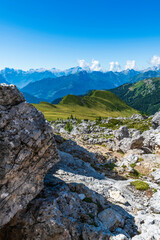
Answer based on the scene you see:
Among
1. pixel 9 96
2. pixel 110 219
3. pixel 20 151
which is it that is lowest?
pixel 110 219

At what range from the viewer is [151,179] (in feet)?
86.4

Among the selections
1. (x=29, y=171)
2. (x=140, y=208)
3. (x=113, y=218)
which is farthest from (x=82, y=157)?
(x=29, y=171)

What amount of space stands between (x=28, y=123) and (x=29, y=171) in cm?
351

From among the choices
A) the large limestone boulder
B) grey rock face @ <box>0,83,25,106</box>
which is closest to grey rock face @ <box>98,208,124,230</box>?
the large limestone boulder

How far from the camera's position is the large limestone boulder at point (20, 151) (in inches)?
382

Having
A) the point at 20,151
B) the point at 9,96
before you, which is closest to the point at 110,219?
the point at 20,151

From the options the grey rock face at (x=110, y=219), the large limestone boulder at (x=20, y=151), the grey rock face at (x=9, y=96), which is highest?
the grey rock face at (x=9, y=96)

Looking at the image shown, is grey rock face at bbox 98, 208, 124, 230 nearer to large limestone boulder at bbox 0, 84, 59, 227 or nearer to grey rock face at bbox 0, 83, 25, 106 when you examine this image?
large limestone boulder at bbox 0, 84, 59, 227

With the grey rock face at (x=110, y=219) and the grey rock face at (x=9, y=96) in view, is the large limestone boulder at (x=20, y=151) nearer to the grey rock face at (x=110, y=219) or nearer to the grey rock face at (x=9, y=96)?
the grey rock face at (x=9, y=96)

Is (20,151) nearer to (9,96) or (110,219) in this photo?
(9,96)

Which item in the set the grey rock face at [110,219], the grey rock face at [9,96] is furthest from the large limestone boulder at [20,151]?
the grey rock face at [110,219]

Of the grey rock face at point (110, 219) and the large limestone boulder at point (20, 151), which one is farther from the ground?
the large limestone boulder at point (20, 151)

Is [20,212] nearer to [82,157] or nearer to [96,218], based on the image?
[96,218]

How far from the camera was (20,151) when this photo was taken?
1041 centimetres
